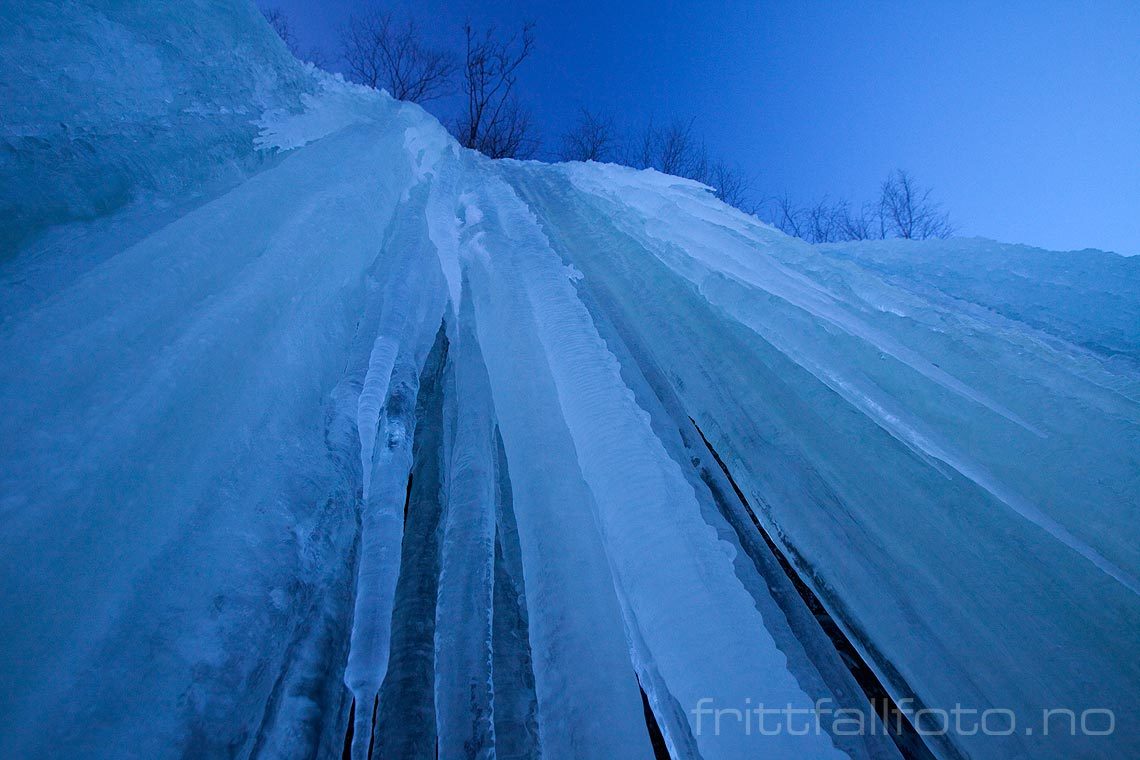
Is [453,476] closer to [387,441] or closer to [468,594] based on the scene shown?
[387,441]

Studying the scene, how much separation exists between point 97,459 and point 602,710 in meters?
0.79

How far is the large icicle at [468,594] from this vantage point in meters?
0.72

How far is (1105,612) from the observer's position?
0.79 m

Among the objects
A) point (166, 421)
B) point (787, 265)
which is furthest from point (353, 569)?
point (787, 265)

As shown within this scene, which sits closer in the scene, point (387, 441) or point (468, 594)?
point (468, 594)

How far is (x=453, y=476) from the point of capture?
112cm

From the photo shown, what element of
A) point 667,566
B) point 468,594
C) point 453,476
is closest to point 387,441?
point 453,476

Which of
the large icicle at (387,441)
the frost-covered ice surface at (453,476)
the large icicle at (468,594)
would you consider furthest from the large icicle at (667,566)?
the large icicle at (387,441)

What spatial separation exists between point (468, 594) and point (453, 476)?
0.99 feet

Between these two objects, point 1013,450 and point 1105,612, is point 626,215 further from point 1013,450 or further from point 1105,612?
point 1105,612

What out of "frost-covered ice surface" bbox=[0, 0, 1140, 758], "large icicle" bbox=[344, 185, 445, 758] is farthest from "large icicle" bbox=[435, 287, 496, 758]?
"large icicle" bbox=[344, 185, 445, 758]

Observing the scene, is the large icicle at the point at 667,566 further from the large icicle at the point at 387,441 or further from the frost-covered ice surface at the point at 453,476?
the large icicle at the point at 387,441

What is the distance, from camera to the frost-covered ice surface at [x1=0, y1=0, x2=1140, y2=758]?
615mm

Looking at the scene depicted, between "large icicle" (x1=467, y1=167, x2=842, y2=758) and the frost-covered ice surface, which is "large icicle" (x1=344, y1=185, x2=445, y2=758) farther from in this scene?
"large icicle" (x1=467, y1=167, x2=842, y2=758)
